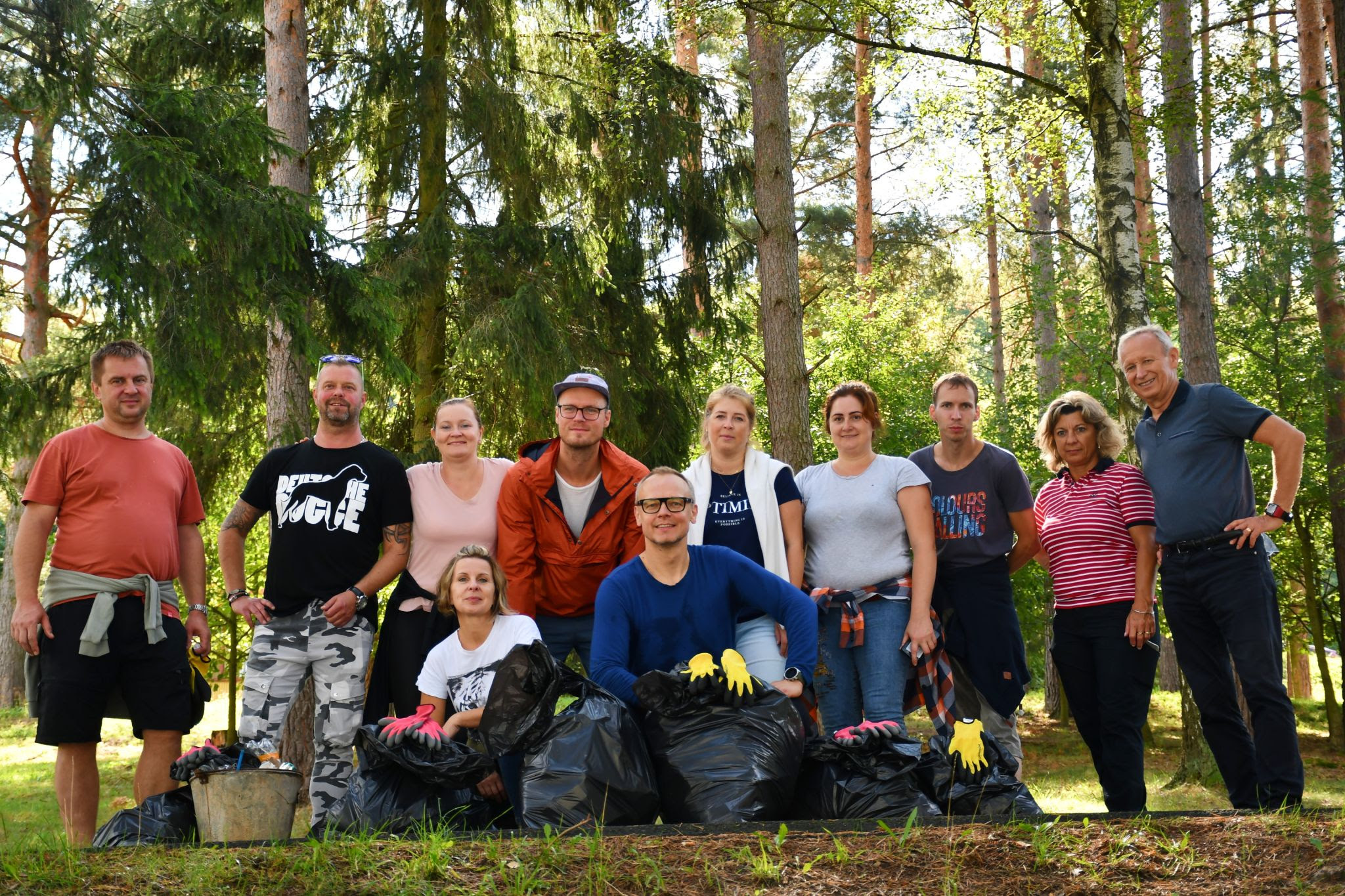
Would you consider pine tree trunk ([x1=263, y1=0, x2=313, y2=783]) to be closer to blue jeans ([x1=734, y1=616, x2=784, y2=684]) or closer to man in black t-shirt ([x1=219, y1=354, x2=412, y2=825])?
man in black t-shirt ([x1=219, y1=354, x2=412, y2=825])

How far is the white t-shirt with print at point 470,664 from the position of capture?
414 cm

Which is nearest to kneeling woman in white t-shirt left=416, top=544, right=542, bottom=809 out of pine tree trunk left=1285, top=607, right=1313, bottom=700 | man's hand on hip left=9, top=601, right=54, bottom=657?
man's hand on hip left=9, top=601, right=54, bottom=657

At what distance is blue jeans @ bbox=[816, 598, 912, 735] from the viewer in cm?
434

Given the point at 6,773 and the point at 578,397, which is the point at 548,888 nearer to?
the point at 578,397

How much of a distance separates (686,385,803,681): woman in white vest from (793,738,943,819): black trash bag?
959 mm

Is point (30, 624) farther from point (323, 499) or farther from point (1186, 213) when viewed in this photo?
point (1186, 213)

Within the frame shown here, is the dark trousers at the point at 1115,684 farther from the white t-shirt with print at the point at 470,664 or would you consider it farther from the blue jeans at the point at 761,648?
the white t-shirt with print at the point at 470,664

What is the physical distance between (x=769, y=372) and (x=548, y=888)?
7.49 meters

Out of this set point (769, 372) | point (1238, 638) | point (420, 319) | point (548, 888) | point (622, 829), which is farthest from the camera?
point (420, 319)

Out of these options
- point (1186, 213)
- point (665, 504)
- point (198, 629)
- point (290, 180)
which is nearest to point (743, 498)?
point (665, 504)

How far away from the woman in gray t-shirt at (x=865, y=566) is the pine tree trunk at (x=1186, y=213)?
508 centimetres

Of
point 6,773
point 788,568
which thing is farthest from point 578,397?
point 6,773

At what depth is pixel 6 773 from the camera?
1112 cm

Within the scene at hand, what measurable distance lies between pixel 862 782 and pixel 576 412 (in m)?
1.76
